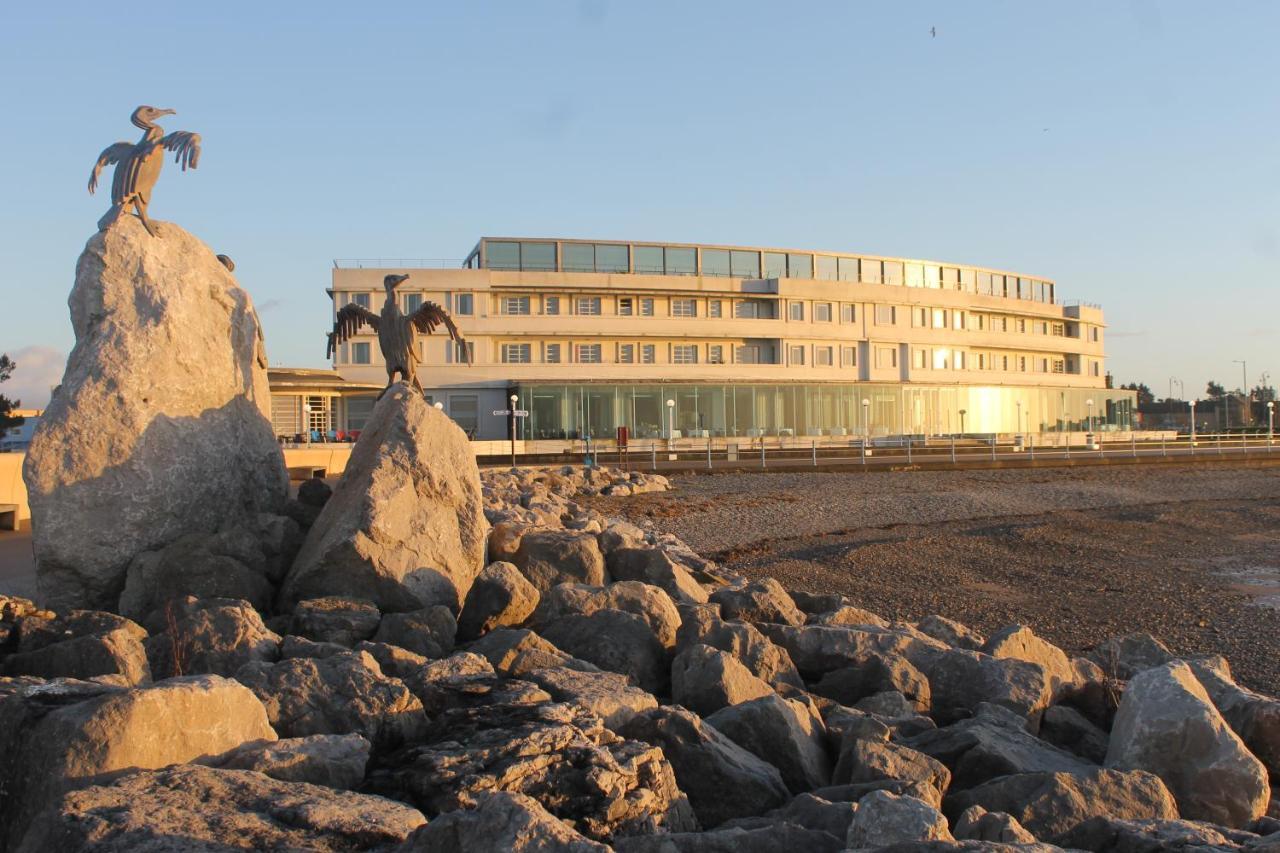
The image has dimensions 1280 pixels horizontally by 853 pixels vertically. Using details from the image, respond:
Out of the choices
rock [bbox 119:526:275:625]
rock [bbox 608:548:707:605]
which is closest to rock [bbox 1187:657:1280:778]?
rock [bbox 608:548:707:605]

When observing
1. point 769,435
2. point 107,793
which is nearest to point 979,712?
point 107,793

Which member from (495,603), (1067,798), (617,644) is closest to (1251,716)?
(1067,798)

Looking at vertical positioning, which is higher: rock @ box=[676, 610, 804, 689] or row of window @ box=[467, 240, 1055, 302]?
row of window @ box=[467, 240, 1055, 302]

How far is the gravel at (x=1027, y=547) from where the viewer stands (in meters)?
11.8

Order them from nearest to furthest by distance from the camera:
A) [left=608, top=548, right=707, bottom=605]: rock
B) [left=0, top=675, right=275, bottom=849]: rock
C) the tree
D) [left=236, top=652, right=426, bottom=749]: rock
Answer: [left=0, top=675, right=275, bottom=849]: rock → [left=236, top=652, right=426, bottom=749]: rock → [left=608, top=548, right=707, bottom=605]: rock → the tree

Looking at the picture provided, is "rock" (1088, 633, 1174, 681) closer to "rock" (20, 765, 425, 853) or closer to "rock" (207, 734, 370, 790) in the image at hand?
"rock" (207, 734, 370, 790)

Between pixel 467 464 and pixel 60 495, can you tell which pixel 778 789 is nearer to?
Result: pixel 467 464

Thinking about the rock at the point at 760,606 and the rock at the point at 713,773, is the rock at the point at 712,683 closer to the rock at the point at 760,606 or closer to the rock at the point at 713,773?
the rock at the point at 713,773

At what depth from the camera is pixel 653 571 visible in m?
9.98

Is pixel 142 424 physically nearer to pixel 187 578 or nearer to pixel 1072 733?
pixel 187 578

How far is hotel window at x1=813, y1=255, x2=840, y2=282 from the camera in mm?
66000

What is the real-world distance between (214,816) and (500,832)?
112 centimetres

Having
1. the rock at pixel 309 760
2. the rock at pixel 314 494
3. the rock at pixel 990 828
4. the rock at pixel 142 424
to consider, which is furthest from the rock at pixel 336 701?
the rock at pixel 314 494

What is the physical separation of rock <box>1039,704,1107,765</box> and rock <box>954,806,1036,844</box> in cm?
276
